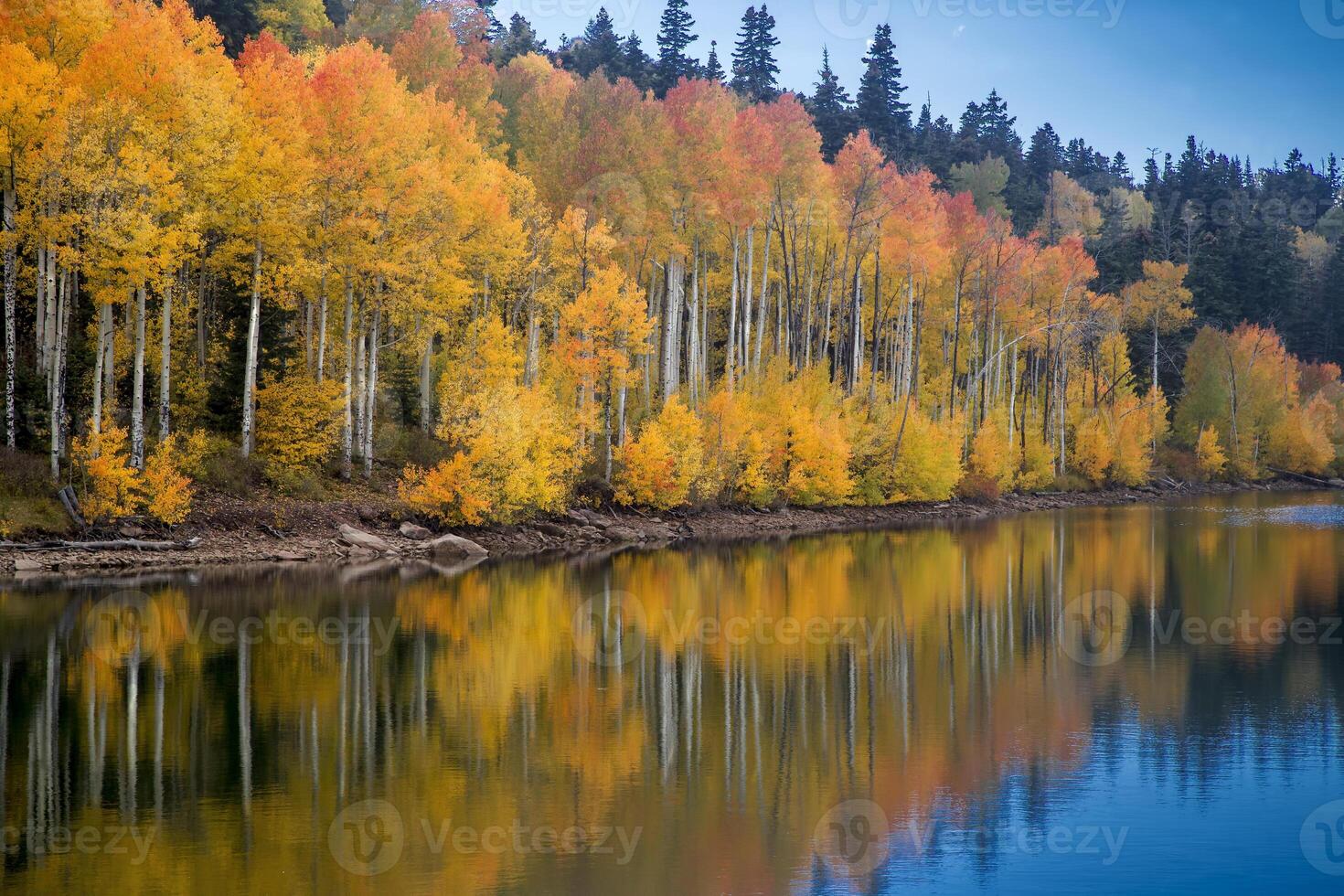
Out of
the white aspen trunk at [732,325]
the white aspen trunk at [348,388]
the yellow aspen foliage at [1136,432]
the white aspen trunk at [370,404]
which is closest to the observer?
the white aspen trunk at [348,388]

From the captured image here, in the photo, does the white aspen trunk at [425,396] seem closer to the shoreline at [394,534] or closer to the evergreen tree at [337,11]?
the shoreline at [394,534]

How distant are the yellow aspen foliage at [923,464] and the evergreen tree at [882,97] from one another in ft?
160

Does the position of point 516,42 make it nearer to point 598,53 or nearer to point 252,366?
point 598,53

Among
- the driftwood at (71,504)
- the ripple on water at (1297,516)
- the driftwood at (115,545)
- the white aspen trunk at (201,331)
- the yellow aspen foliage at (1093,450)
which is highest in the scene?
the white aspen trunk at (201,331)

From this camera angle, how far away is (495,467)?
129 feet

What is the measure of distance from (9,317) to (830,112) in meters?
80.1

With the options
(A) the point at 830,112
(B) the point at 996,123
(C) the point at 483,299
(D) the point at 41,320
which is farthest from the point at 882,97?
(D) the point at 41,320

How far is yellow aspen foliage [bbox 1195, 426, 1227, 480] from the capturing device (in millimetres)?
82062

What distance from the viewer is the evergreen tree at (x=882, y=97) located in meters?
102

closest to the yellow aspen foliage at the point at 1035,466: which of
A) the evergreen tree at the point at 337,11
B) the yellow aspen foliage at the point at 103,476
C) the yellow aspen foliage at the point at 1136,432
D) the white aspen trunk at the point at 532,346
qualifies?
the yellow aspen foliage at the point at 1136,432

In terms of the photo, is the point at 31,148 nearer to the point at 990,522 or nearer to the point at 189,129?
the point at 189,129

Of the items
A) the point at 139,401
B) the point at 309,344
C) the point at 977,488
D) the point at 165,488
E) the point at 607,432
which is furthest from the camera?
the point at 977,488

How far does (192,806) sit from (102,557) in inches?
800

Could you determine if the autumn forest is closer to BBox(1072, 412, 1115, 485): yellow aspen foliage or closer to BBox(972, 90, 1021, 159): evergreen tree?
BBox(1072, 412, 1115, 485): yellow aspen foliage
